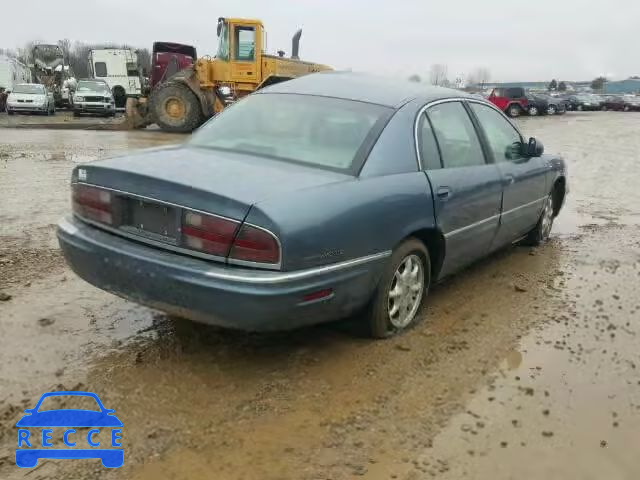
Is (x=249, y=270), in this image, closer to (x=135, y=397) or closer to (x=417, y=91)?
(x=135, y=397)

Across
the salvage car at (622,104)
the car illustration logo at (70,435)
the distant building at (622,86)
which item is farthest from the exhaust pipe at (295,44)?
the distant building at (622,86)

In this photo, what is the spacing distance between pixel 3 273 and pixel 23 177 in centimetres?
511

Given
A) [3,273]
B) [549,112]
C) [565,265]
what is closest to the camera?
[3,273]

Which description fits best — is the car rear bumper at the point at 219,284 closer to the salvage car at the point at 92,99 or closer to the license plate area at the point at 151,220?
the license plate area at the point at 151,220

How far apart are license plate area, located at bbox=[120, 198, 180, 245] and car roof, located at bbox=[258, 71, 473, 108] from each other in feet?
5.13

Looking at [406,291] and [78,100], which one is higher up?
[78,100]

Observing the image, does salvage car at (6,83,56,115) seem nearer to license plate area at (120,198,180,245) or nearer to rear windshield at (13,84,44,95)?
rear windshield at (13,84,44,95)

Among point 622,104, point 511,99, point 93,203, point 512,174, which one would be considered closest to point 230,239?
point 93,203

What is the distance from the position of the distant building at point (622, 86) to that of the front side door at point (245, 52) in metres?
92.1

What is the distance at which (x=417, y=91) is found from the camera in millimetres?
4266

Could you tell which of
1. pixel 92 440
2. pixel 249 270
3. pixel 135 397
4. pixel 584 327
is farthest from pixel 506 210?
pixel 92 440

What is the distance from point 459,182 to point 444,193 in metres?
0.26

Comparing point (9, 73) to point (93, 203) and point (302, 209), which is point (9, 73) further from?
point (302, 209)

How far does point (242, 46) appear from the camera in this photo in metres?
18.0
